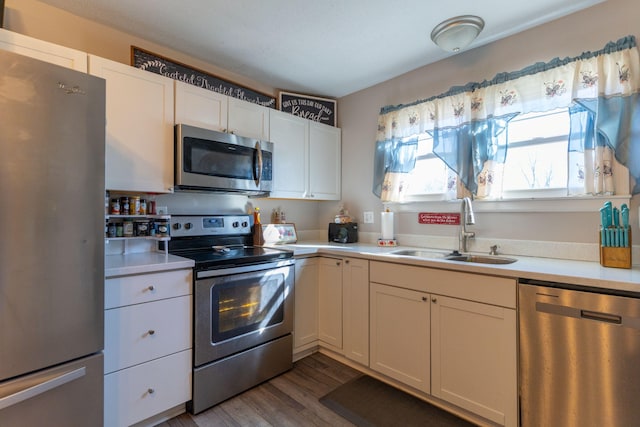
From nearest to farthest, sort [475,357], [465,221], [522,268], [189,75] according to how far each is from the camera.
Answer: [522,268] < [475,357] < [465,221] < [189,75]

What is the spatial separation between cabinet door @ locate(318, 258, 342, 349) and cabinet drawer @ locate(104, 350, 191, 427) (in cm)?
110

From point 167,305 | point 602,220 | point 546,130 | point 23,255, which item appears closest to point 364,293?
point 167,305

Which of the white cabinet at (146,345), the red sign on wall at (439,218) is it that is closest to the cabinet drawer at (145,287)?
the white cabinet at (146,345)

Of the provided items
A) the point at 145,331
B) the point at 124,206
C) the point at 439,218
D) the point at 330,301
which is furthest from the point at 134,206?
the point at 439,218

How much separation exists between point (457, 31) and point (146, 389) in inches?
112

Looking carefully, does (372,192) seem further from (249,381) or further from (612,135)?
(249,381)

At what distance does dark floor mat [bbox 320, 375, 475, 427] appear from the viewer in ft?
5.74

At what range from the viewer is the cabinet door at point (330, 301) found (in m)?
2.42

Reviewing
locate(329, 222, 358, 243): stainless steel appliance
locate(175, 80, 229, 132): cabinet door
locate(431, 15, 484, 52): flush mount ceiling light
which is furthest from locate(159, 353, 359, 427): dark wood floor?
locate(431, 15, 484, 52): flush mount ceiling light

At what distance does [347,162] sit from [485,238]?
1526 millimetres

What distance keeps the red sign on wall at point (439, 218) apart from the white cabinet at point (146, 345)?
1.87m

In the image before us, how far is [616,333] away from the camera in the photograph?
128cm

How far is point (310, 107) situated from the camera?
123 inches

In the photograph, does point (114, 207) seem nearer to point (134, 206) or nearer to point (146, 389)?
point (134, 206)
